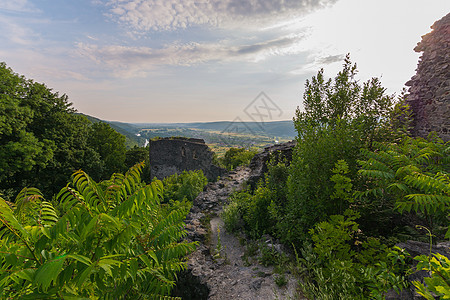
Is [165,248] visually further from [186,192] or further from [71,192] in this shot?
[186,192]

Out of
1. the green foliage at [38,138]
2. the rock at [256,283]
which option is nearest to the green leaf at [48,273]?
the rock at [256,283]

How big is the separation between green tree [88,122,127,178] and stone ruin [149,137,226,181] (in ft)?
22.4

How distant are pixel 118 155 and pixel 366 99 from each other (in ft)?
100

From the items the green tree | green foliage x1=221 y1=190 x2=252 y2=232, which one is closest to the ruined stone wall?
green foliage x1=221 y1=190 x2=252 y2=232

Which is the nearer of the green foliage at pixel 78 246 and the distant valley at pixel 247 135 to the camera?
the green foliage at pixel 78 246

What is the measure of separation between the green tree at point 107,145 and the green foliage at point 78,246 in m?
28.8

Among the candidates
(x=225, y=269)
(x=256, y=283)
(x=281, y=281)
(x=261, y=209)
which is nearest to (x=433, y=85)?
(x=261, y=209)

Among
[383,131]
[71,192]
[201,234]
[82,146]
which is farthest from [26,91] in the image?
[383,131]

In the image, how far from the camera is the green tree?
27.5 metres

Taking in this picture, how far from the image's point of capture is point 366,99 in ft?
18.5

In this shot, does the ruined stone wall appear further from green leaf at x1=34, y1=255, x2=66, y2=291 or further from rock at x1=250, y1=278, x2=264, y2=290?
green leaf at x1=34, y1=255, x2=66, y2=291

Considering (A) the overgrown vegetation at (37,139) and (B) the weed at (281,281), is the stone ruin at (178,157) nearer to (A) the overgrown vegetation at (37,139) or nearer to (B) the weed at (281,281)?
(A) the overgrown vegetation at (37,139)

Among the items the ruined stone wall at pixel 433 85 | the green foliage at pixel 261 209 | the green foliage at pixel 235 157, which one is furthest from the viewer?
the green foliage at pixel 235 157

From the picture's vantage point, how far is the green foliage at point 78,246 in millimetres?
1395
